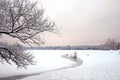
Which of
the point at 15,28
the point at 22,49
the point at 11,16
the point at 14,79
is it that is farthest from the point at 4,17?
the point at 14,79

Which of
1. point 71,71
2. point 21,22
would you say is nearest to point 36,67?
point 71,71

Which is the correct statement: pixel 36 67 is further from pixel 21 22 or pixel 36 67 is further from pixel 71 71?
pixel 21 22

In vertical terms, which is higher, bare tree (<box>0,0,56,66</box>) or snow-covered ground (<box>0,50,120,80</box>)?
bare tree (<box>0,0,56,66</box>)

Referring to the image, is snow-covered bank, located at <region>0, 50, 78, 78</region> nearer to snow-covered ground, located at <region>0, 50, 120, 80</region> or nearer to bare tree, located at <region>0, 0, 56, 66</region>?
snow-covered ground, located at <region>0, 50, 120, 80</region>

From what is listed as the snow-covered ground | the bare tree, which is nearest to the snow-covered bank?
the snow-covered ground

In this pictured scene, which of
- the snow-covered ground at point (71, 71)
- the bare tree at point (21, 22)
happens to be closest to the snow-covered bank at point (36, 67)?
the snow-covered ground at point (71, 71)

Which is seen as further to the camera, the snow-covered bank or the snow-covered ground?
the snow-covered bank

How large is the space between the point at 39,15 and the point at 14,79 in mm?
7953

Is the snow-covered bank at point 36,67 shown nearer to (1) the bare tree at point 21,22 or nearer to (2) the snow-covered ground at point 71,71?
(2) the snow-covered ground at point 71,71

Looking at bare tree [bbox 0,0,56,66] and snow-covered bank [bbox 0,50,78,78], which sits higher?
bare tree [bbox 0,0,56,66]

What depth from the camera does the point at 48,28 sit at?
55.6 ft

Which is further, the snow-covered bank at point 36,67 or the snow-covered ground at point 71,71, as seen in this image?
the snow-covered bank at point 36,67

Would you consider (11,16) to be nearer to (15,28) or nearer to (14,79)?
(15,28)

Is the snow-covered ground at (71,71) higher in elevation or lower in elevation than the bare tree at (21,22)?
lower
